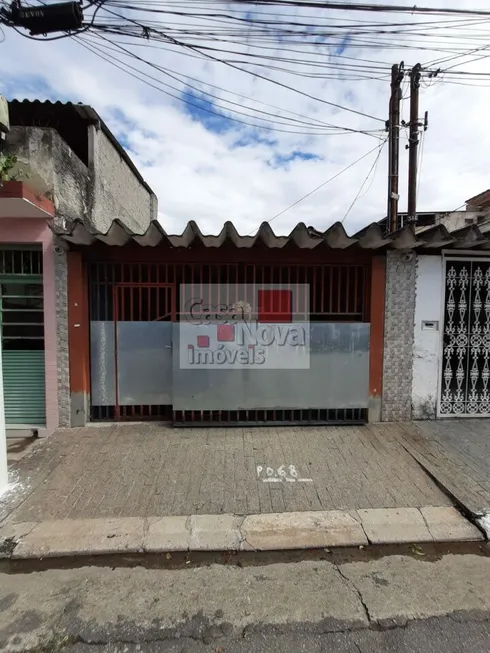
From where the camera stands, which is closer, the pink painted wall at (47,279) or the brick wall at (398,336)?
the pink painted wall at (47,279)

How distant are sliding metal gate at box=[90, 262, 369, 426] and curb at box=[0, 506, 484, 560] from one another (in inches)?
77.9

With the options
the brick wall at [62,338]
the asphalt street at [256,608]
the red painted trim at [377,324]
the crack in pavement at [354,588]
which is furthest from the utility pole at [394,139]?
the crack in pavement at [354,588]

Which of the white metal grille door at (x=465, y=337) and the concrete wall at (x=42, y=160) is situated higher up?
the concrete wall at (x=42, y=160)

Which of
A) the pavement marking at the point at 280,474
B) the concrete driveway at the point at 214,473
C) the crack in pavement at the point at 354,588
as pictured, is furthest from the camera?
the pavement marking at the point at 280,474

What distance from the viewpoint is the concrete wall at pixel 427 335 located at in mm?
4926

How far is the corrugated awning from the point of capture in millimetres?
4027

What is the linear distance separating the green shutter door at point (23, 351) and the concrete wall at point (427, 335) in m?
5.34

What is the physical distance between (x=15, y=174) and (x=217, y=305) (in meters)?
3.01

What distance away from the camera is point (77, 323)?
466 centimetres

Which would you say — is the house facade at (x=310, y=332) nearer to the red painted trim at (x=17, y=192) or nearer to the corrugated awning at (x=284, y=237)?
the corrugated awning at (x=284, y=237)

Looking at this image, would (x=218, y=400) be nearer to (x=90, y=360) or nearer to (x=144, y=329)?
(x=144, y=329)

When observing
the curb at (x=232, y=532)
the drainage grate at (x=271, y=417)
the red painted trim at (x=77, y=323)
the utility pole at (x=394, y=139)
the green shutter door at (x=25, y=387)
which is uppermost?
the utility pole at (x=394, y=139)

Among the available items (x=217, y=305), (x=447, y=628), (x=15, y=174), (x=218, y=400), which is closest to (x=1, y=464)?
(x=218, y=400)

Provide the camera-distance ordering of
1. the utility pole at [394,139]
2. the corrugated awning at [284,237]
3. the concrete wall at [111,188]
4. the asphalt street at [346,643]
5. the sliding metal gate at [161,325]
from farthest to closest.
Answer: the utility pole at [394,139], the concrete wall at [111,188], the sliding metal gate at [161,325], the corrugated awning at [284,237], the asphalt street at [346,643]
